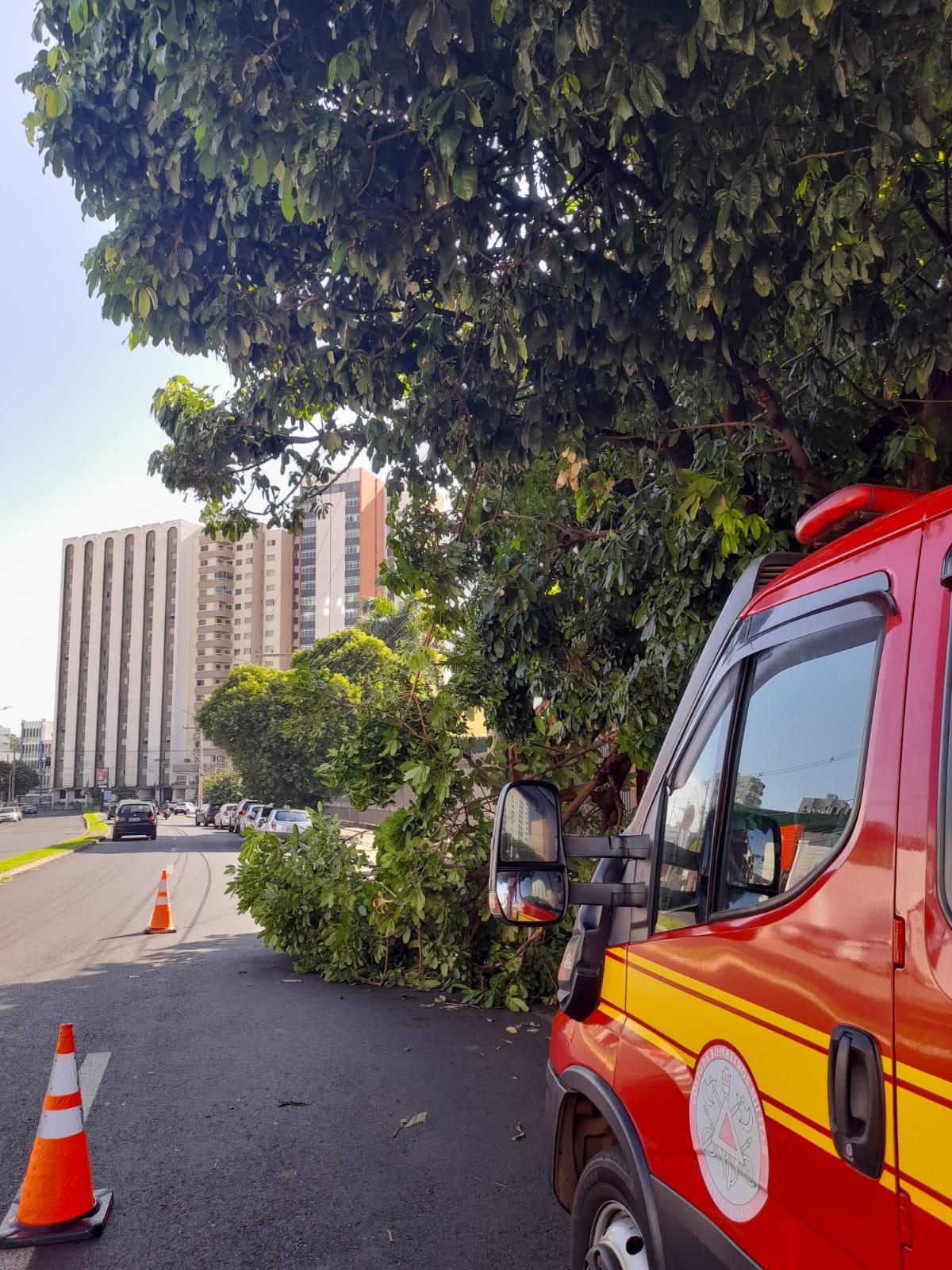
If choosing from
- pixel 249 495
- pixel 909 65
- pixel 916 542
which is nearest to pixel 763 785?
pixel 916 542

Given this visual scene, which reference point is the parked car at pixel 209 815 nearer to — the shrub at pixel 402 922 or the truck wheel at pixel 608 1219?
the shrub at pixel 402 922

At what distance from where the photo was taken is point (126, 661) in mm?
131500

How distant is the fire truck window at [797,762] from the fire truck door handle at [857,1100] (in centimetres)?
31

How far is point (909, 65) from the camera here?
3.93 metres

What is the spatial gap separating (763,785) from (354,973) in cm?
830

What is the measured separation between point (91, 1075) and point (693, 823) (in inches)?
214

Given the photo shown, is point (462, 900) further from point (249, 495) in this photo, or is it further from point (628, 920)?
point (628, 920)

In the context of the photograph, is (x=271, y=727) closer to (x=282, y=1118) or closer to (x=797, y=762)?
(x=282, y=1118)

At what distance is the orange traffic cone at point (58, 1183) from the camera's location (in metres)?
4.04

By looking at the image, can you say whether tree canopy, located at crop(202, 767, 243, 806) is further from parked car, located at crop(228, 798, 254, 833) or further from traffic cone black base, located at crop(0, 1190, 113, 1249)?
traffic cone black base, located at crop(0, 1190, 113, 1249)

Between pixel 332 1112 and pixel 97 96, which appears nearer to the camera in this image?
pixel 97 96

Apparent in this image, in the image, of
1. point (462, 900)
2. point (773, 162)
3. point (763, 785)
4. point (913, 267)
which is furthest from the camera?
point (462, 900)

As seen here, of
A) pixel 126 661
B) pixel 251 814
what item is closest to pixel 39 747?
pixel 126 661

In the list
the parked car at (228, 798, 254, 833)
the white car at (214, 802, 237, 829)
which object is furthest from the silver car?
the white car at (214, 802, 237, 829)
